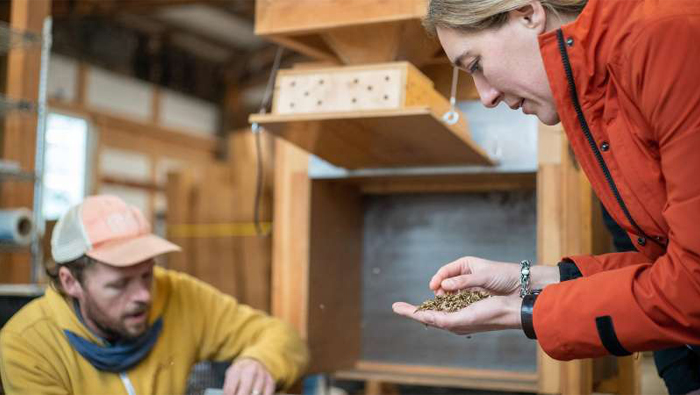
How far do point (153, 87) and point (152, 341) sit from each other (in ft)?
21.5

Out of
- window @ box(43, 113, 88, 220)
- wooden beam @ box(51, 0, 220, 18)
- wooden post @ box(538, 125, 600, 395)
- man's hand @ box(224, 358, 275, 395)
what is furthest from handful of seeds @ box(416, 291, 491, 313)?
window @ box(43, 113, 88, 220)

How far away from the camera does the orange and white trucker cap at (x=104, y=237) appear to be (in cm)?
186

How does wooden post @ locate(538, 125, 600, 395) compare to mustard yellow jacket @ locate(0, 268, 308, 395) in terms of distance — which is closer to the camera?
mustard yellow jacket @ locate(0, 268, 308, 395)

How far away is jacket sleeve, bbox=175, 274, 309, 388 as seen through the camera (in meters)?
2.04

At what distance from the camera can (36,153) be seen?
3012 millimetres

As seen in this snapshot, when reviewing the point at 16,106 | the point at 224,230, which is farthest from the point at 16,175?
the point at 224,230

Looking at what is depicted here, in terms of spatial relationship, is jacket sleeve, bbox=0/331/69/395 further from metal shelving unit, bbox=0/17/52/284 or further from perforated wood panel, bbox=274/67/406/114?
metal shelving unit, bbox=0/17/52/284

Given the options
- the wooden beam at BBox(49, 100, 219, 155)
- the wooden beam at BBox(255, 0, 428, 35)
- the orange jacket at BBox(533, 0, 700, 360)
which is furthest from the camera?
the wooden beam at BBox(49, 100, 219, 155)

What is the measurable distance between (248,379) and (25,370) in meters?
0.47

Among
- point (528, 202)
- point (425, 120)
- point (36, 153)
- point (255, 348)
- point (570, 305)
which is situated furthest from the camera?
point (36, 153)

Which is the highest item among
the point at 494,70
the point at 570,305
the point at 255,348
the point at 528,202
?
the point at 494,70

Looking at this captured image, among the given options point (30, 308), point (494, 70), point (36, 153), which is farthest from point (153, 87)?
point (494, 70)

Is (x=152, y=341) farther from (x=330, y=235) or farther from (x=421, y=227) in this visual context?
(x=421, y=227)

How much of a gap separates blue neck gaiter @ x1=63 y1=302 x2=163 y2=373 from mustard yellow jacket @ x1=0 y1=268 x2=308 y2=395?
0.02m
